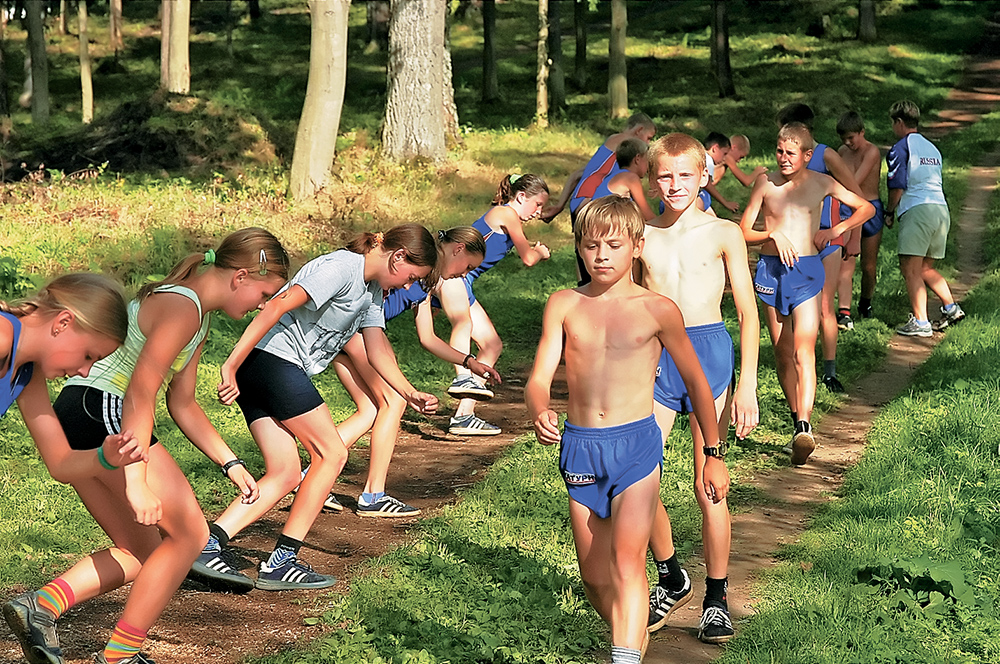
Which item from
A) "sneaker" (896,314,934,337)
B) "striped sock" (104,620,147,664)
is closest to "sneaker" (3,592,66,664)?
"striped sock" (104,620,147,664)

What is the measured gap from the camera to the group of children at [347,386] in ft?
14.4

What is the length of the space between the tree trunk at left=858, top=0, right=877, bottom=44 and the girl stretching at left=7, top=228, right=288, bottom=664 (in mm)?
42711

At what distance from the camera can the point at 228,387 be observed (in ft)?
18.8

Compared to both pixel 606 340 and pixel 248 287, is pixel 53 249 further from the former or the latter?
pixel 606 340

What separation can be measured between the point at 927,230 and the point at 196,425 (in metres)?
9.19

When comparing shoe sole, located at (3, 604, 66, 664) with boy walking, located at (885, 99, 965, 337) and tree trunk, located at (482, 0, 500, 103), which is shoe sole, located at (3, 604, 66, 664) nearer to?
boy walking, located at (885, 99, 965, 337)

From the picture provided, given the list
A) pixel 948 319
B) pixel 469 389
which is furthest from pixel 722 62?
pixel 469 389

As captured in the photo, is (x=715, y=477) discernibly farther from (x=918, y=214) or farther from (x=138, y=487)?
(x=918, y=214)

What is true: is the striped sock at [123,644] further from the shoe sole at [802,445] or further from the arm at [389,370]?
the shoe sole at [802,445]

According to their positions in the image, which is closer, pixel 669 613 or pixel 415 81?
pixel 669 613

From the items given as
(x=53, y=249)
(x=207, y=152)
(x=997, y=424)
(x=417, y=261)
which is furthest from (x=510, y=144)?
(x=417, y=261)

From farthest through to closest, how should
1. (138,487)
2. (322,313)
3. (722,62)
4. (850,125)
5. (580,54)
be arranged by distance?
1. (580,54)
2. (722,62)
3. (850,125)
4. (322,313)
5. (138,487)

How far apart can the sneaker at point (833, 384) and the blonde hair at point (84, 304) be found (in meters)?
→ 7.58

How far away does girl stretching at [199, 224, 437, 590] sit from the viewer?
19.7 ft
